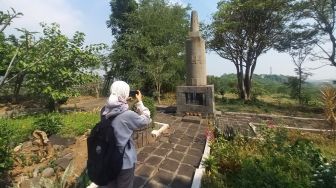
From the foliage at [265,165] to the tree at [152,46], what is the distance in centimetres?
1469

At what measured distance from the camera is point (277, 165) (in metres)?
5.19

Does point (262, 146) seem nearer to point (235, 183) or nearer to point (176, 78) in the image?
point (235, 183)

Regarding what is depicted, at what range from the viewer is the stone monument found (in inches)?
504

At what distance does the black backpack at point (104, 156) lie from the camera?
3414mm

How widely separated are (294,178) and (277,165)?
502 mm

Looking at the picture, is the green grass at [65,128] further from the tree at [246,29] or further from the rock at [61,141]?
the tree at [246,29]

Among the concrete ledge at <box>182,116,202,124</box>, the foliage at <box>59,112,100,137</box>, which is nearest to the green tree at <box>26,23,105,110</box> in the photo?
the foliage at <box>59,112,100,137</box>

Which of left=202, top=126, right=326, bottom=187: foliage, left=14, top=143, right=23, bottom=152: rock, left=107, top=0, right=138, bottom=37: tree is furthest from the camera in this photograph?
left=107, top=0, right=138, bottom=37: tree

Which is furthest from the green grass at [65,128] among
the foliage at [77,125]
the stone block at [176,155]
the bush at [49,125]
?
the stone block at [176,155]

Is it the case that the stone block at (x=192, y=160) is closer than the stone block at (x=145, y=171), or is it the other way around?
the stone block at (x=145, y=171)

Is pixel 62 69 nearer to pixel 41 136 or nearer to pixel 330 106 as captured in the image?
pixel 41 136

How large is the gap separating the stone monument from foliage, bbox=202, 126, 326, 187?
216 inches

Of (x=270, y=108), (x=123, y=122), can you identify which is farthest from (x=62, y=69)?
(x=270, y=108)

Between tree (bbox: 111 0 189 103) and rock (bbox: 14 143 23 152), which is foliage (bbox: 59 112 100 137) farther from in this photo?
tree (bbox: 111 0 189 103)
